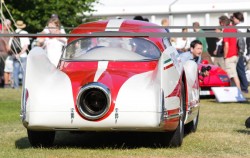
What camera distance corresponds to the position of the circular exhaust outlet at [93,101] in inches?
337

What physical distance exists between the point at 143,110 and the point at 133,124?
0.17 meters

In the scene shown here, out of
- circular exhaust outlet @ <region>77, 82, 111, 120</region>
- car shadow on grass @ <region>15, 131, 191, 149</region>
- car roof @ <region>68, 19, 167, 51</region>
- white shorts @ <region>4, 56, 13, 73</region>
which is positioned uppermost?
car roof @ <region>68, 19, 167, 51</region>

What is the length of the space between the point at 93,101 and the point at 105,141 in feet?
4.18

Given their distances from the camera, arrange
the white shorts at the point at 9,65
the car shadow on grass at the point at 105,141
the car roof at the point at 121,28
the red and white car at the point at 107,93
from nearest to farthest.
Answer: the red and white car at the point at 107,93 → the car shadow on grass at the point at 105,141 → the car roof at the point at 121,28 → the white shorts at the point at 9,65

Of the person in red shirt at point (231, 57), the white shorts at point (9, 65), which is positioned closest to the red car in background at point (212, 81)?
the person in red shirt at point (231, 57)

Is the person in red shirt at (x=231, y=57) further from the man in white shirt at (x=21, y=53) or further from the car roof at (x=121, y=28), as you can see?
the car roof at (x=121, y=28)

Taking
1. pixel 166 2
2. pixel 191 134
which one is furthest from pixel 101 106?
pixel 166 2

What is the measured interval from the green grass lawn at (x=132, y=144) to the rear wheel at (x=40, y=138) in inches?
3.7

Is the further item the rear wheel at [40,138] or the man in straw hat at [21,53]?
the man in straw hat at [21,53]

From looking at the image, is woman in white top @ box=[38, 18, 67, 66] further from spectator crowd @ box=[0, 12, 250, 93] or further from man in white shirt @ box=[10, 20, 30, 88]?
man in white shirt @ box=[10, 20, 30, 88]

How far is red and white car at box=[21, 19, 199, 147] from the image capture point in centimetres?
855

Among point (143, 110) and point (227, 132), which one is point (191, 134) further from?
point (143, 110)

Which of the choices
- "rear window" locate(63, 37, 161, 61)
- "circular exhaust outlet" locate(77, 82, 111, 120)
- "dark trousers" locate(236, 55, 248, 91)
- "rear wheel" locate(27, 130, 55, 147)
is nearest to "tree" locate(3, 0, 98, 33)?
"dark trousers" locate(236, 55, 248, 91)

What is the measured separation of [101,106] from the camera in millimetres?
8656
